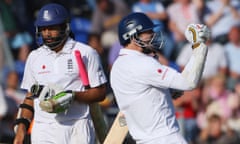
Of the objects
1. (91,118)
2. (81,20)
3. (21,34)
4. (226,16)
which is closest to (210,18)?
(226,16)

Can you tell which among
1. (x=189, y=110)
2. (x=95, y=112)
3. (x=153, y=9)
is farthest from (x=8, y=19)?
(x=95, y=112)

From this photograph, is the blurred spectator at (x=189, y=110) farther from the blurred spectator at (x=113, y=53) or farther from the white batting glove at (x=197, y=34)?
the white batting glove at (x=197, y=34)

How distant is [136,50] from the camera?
24.5ft

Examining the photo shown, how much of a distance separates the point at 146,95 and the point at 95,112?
124cm

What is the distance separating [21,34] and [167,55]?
2282 millimetres

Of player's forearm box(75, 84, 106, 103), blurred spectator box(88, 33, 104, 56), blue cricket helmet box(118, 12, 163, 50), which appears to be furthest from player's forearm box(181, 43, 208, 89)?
blurred spectator box(88, 33, 104, 56)

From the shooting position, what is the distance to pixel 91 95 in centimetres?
802

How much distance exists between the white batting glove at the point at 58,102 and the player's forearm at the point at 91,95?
0.11 m

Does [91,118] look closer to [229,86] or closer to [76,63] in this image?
[76,63]

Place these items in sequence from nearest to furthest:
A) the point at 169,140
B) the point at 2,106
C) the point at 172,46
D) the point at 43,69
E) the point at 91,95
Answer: the point at 169,140
the point at 91,95
the point at 43,69
the point at 2,106
the point at 172,46

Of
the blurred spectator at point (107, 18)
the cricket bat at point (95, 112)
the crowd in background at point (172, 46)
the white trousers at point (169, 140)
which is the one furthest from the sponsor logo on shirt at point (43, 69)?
the blurred spectator at point (107, 18)

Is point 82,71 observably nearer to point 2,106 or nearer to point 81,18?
point 2,106

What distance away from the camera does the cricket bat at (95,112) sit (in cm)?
804

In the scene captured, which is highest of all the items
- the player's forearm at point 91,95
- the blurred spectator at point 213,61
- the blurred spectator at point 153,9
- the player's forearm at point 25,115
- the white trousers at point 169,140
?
the player's forearm at point 91,95
